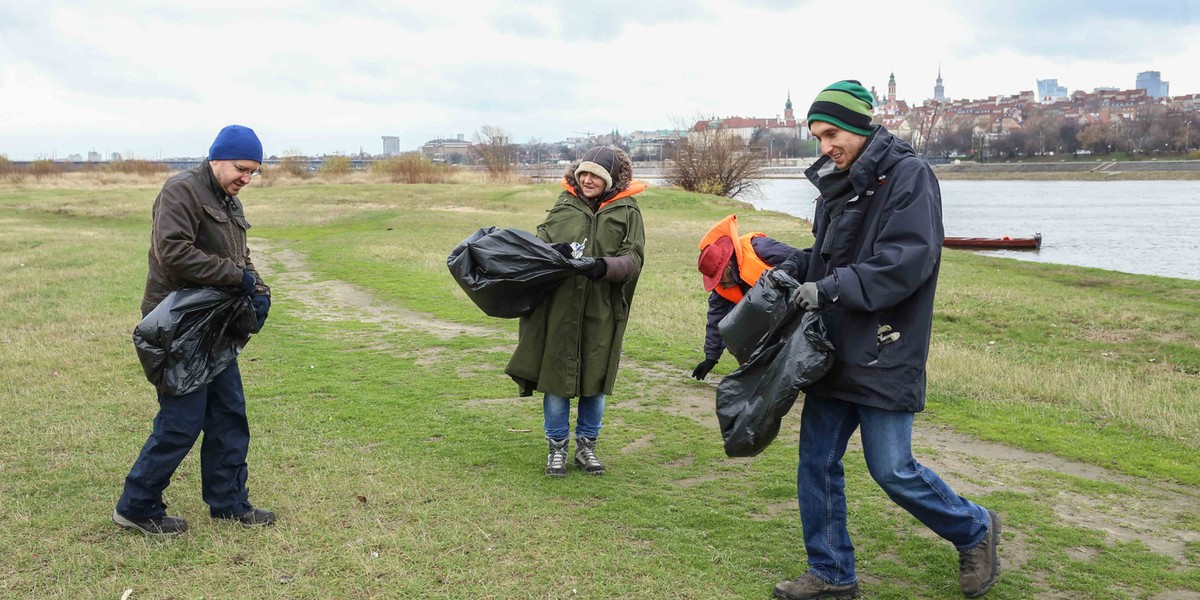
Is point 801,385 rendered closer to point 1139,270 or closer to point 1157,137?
point 1139,270

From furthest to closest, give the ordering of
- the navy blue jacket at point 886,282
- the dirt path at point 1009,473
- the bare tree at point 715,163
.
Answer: the bare tree at point 715,163 → the dirt path at point 1009,473 → the navy blue jacket at point 886,282

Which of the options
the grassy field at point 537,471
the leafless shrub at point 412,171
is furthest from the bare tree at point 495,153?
the grassy field at point 537,471

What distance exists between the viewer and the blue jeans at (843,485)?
3838 millimetres

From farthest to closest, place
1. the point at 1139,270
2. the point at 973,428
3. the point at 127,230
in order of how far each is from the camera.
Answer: the point at 127,230, the point at 1139,270, the point at 973,428

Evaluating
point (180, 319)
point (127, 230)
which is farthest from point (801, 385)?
point (127, 230)

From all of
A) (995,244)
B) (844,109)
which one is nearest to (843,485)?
(844,109)

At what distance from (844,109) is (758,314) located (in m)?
0.92

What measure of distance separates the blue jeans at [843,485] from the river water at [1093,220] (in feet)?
77.8

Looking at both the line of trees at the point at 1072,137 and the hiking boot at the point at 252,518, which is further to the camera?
the line of trees at the point at 1072,137

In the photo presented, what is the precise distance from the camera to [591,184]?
5566mm

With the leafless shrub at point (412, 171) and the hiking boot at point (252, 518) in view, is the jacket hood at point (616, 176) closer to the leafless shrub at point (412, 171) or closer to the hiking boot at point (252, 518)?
the hiking boot at point (252, 518)

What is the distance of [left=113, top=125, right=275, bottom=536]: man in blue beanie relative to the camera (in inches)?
177

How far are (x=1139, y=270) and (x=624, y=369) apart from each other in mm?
A: 21905

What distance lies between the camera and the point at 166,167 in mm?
70438
